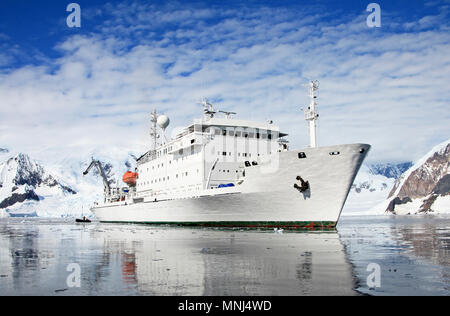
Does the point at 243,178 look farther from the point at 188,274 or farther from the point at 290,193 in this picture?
the point at 188,274

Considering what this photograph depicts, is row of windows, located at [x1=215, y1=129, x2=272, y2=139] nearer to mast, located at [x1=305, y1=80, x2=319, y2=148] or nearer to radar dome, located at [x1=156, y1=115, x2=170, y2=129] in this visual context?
mast, located at [x1=305, y1=80, x2=319, y2=148]

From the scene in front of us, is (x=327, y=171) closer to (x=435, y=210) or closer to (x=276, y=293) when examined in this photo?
(x=276, y=293)

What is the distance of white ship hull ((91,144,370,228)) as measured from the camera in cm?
2377

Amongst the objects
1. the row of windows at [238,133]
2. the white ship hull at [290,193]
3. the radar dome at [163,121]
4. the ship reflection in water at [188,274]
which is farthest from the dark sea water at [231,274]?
the radar dome at [163,121]

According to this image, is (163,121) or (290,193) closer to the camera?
(290,193)

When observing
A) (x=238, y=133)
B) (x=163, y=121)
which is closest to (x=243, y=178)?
(x=238, y=133)

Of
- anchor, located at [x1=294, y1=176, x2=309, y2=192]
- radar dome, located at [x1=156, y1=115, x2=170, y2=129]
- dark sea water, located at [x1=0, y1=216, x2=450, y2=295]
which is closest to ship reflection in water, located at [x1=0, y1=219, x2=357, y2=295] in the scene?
dark sea water, located at [x1=0, y1=216, x2=450, y2=295]

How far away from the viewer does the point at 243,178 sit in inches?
1036

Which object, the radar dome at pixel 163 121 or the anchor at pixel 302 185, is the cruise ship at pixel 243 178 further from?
the radar dome at pixel 163 121

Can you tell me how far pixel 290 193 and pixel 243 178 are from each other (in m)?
3.37

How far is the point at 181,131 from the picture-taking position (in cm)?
3575

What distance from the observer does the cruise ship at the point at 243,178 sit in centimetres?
2398
